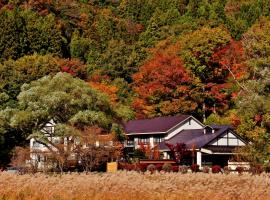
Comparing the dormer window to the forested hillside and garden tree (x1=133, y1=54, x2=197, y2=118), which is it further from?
garden tree (x1=133, y1=54, x2=197, y2=118)

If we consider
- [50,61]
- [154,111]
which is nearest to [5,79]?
[50,61]

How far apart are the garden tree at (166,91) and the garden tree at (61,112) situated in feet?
60.3

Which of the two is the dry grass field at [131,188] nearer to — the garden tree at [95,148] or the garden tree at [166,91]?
the garden tree at [95,148]

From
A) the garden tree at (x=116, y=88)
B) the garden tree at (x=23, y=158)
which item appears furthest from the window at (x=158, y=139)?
the garden tree at (x=23, y=158)

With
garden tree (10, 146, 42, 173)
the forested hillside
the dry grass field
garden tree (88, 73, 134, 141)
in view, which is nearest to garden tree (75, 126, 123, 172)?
the forested hillside

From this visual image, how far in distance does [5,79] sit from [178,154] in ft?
72.4

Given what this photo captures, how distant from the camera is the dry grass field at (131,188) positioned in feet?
49.0

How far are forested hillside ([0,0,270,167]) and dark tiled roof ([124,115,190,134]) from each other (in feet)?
6.17

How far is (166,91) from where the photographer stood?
62.6 meters

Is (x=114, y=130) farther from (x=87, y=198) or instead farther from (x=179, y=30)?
(x=179, y=30)

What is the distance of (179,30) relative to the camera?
8125 cm

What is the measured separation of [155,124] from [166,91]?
273 inches

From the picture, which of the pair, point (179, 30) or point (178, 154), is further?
point (179, 30)

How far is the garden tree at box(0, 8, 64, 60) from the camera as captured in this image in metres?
74.7
